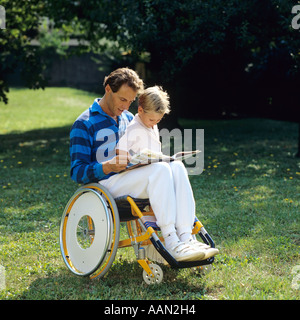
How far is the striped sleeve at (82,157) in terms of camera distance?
343 cm

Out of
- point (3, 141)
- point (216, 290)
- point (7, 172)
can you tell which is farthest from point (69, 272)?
point (3, 141)

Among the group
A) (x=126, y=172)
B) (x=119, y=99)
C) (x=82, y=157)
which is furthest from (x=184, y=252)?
(x=119, y=99)

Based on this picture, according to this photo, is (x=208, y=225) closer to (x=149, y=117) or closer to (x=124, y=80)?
(x=149, y=117)

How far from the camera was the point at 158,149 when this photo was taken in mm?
3662

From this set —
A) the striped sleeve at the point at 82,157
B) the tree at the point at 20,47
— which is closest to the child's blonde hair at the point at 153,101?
the striped sleeve at the point at 82,157

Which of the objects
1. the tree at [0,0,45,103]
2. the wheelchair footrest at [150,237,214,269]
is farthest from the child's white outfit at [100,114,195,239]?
the tree at [0,0,45,103]

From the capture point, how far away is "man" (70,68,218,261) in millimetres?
3182

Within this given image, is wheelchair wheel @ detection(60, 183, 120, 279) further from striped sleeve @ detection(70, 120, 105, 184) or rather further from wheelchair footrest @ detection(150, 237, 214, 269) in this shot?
wheelchair footrest @ detection(150, 237, 214, 269)

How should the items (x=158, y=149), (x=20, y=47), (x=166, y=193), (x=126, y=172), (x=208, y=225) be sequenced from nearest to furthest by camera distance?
(x=166, y=193) → (x=126, y=172) → (x=158, y=149) → (x=208, y=225) → (x=20, y=47)

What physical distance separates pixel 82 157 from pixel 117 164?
0.34 meters

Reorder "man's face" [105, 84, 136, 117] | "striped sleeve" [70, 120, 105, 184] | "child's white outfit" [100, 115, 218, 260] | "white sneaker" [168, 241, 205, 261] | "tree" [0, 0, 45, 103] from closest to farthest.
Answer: "white sneaker" [168, 241, 205, 261] < "child's white outfit" [100, 115, 218, 260] < "striped sleeve" [70, 120, 105, 184] < "man's face" [105, 84, 136, 117] < "tree" [0, 0, 45, 103]

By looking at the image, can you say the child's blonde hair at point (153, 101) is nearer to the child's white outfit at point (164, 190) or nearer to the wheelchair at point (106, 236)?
the child's white outfit at point (164, 190)

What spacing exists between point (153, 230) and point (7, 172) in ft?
16.9

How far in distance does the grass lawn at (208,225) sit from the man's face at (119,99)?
114 centimetres
